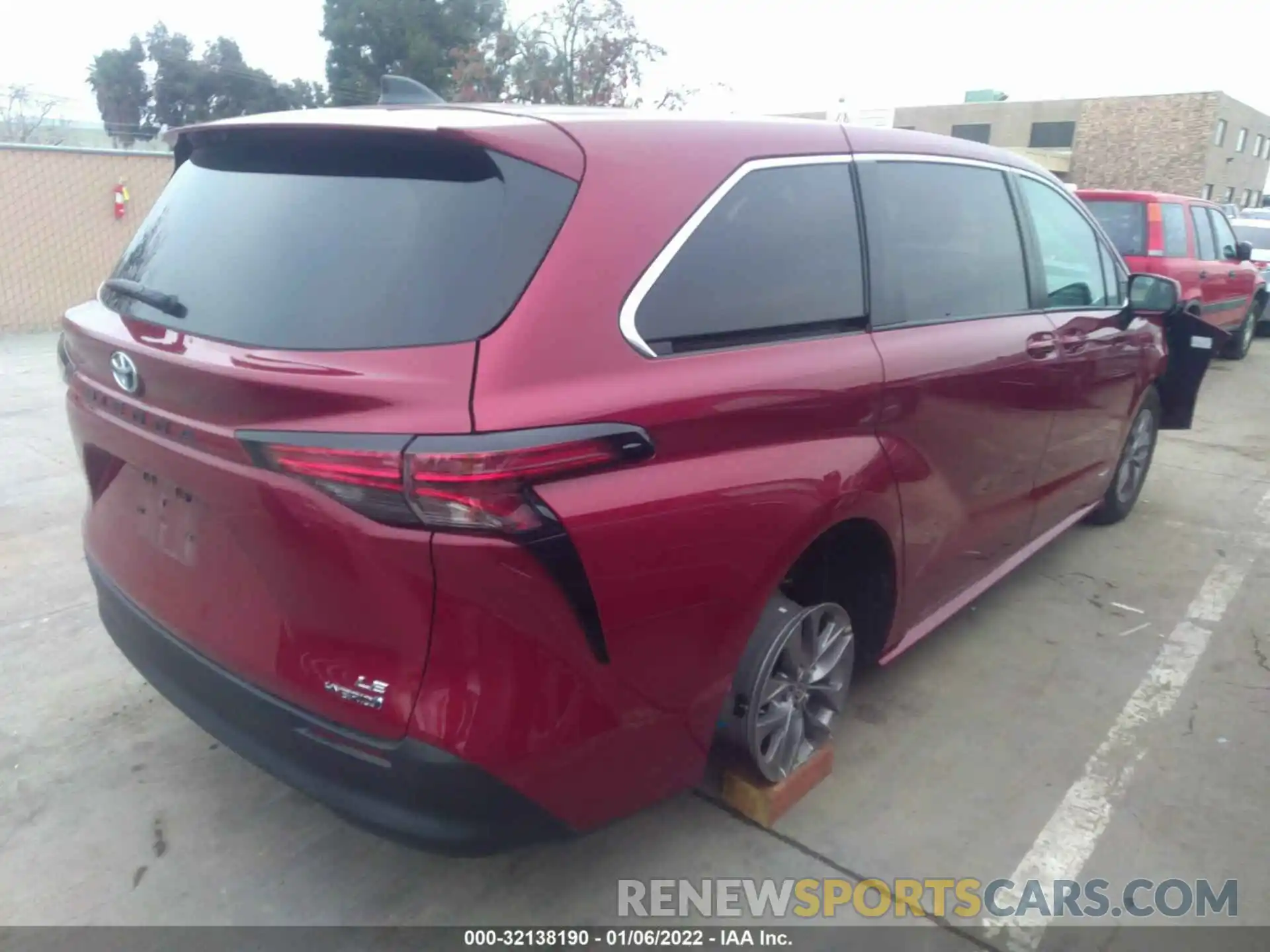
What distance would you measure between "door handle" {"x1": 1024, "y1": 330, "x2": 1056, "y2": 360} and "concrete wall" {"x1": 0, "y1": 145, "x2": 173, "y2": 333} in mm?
10103

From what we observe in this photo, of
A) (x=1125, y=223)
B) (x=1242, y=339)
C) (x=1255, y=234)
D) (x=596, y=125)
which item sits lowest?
(x=1242, y=339)

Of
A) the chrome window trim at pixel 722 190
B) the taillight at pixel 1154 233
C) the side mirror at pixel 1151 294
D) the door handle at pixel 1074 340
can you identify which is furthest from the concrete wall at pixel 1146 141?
the chrome window trim at pixel 722 190

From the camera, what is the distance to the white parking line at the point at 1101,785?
2.52 meters

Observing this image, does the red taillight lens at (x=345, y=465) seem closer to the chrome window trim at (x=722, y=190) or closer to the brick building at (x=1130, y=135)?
the chrome window trim at (x=722, y=190)

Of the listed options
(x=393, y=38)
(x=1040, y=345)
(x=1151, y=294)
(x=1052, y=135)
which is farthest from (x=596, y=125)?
(x=1052, y=135)

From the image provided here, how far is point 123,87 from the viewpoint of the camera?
3444 centimetres

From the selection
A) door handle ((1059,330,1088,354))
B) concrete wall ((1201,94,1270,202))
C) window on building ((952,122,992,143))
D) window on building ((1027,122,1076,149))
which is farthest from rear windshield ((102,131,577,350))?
window on building ((952,122,992,143))

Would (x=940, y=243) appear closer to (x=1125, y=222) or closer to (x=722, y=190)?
(x=722, y=190)

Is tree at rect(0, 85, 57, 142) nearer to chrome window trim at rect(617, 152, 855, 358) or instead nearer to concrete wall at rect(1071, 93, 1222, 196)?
chrome window trim at rect(617, 152, 855, 358)

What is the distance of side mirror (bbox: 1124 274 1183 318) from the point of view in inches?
177

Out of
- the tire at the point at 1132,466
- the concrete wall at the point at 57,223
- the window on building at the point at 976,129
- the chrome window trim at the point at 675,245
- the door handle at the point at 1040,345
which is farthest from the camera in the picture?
the window on building at the point at 976,129

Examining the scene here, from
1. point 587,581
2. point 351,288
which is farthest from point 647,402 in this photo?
point 351,288

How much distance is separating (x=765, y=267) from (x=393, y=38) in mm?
28775

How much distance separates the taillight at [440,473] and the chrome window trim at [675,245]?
1.01 feet
